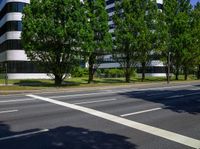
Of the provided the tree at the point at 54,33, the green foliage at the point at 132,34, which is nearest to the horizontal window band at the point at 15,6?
the green foliage at the point at 132,34

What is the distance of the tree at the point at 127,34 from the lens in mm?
42906

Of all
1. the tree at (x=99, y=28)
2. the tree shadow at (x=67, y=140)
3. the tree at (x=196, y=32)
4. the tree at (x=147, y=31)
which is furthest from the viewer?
the tree at (x=196, y=32)

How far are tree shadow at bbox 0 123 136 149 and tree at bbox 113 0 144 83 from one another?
109ft

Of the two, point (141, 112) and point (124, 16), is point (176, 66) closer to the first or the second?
point (124, 16)

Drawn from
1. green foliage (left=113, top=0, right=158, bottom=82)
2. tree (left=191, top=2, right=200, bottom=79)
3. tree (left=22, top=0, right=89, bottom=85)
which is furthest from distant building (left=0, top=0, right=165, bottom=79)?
tree (left=22, top=0, right=89, bottom=85)

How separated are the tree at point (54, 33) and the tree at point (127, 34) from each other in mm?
10773

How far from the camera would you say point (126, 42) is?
43062 millimetres

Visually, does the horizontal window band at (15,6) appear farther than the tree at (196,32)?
No

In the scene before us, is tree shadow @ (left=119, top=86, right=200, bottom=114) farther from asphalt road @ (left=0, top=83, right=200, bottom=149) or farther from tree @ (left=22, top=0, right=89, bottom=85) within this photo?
tree @ (left=22, top=0, right=89, bottom=85)

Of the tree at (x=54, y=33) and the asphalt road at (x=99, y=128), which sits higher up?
the tree at (x=54, y=33)

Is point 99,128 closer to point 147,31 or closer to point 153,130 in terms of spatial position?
point 153,130

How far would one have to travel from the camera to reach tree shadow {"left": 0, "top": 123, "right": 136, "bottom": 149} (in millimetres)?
8156

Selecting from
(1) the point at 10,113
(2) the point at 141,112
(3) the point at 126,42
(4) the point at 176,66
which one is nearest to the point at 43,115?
(1) the point at 10,113

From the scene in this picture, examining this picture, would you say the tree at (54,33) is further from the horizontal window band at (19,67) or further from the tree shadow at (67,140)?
the tree shadow at (67,140)
